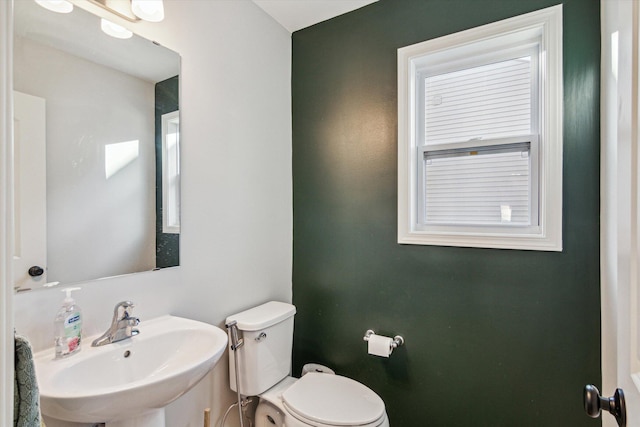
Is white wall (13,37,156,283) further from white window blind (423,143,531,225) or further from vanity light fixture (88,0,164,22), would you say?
white window blind (423,143,531,225)

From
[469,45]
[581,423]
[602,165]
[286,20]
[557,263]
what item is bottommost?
[581,423]

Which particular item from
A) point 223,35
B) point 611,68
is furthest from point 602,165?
point 223,35

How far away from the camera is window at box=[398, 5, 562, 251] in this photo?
1.37 metres

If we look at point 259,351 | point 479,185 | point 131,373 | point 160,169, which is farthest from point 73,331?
point 479,185

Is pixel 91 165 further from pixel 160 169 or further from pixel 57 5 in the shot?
pixel 57 5

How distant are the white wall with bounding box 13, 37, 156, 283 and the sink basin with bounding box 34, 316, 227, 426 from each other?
0.26 m

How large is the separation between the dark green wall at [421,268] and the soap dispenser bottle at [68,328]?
124cm

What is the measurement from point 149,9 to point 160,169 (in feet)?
2.01

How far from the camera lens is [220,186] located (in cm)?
157

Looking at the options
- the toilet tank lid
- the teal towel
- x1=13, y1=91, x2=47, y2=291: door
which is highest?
x1=13, y1=91, x2=47, y2=291: door

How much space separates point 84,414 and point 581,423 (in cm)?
183

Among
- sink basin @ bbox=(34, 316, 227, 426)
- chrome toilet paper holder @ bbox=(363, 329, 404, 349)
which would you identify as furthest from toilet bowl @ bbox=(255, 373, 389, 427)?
sink basin @ bbox=(34, 316, 227, 426)

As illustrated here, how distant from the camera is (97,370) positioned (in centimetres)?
98

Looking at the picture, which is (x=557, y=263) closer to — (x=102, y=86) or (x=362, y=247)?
(x=362, y=247)
